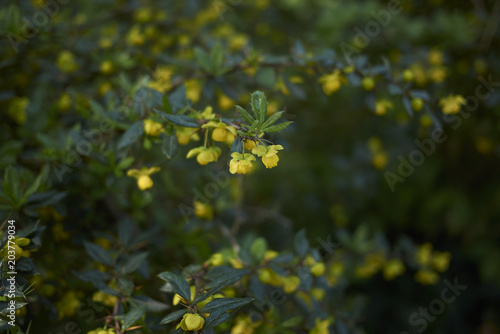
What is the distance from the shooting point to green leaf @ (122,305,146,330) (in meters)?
0.77

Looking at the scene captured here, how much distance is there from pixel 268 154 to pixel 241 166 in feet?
0.19

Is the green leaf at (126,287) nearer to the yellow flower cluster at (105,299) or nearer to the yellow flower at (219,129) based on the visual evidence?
the yellow flower cluster at (105,299)

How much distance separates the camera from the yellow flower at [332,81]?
1062 mm

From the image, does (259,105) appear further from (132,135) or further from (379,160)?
(379,160)

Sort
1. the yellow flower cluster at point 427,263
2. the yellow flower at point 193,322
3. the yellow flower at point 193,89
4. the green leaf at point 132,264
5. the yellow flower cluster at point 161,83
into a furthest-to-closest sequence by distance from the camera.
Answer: the yellow flower cluster at point 427,263, the yellow flower at point 193,89, the yellow flower cluster at point 161,83, the green leaf at point 132,264, the yellow flower at point 193,322

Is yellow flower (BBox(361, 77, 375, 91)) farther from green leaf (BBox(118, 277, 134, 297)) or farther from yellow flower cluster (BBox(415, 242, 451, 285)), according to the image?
yellow flower cluster (BBox(415, 242, 451, 285))

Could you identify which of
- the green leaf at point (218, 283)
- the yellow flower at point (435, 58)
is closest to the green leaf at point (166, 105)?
the green leaf at point (218, 283)

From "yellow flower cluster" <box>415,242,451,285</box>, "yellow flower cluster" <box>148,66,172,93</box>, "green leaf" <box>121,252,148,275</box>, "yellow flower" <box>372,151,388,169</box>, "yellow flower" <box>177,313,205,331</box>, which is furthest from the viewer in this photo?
"yellow flower" <box>372,151,388,169</box>

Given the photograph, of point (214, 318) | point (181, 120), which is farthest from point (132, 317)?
point (181, 120)

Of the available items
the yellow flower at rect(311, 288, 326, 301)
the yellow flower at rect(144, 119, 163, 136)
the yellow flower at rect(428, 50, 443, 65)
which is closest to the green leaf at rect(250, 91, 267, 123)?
the yellow flower at rect(144, 119, 163, 136)

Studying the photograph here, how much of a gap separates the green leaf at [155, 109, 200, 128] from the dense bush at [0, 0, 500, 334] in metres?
0.01

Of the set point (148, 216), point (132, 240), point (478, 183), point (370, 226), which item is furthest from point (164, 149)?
point (478, 183)

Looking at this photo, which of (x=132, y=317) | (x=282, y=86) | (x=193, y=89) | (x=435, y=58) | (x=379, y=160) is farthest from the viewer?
(x=379, y=160)

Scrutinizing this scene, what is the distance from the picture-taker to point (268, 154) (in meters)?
0.69
